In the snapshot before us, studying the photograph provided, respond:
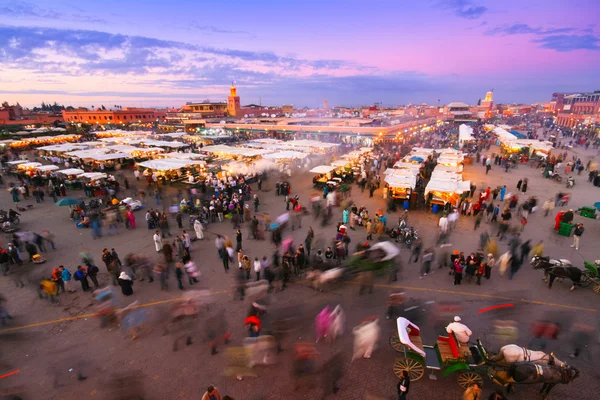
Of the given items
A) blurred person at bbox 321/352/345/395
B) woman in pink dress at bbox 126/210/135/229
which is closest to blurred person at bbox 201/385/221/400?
blurred person at bbox 321/352/345/395

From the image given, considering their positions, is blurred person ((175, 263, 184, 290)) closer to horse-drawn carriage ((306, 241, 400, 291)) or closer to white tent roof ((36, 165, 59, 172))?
horse-drawn carriage ((306, 241, 400, 291))

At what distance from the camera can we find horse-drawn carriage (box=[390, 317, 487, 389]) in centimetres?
531

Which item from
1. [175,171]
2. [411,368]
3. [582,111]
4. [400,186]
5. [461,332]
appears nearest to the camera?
[461,332]

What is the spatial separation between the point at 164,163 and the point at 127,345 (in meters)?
17.1

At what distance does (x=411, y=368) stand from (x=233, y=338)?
385 centimetres

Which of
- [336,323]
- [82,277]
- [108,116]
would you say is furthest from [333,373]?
[108,116]

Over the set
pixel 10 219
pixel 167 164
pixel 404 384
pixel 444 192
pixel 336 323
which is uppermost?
pixel 167 164

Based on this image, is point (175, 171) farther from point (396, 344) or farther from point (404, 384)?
point (404, 384)

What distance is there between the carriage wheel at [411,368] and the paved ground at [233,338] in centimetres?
12

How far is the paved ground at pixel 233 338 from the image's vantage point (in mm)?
5375

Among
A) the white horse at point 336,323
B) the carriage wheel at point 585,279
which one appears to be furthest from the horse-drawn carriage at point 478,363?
the carriage wheel at point 585,279

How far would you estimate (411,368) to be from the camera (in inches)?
Result: 223

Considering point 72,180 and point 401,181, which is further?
point 72,180

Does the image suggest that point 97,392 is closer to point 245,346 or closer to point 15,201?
point 245,346
